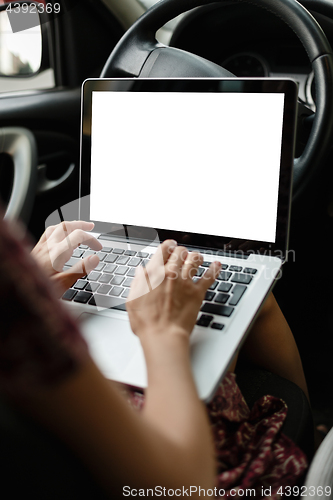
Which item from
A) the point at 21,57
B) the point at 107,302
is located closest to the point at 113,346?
the point at 107,302

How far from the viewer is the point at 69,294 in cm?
65

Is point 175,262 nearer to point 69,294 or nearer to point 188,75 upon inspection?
point 69,294

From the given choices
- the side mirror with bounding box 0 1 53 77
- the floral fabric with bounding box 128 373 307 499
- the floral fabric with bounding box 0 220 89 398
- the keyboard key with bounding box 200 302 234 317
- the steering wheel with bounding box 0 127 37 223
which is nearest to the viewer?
the floral fabric with bounding box 0 220 89 398

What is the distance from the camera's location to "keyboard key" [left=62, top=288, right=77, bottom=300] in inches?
25.4

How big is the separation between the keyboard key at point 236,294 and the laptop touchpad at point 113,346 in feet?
0.46

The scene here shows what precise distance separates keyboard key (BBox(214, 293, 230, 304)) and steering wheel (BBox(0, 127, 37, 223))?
2.05 ft

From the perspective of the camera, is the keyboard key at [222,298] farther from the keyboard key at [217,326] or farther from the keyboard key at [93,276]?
the keyboard key at [93,276]

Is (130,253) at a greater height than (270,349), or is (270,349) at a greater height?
(130,253)

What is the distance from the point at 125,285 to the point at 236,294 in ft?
0.58

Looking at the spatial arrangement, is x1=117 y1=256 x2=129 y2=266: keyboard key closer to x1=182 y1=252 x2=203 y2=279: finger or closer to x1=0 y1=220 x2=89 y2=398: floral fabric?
x1=182 y1=252 x2=203 y2=279: finger

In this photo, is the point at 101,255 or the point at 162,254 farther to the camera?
the point at 101,255

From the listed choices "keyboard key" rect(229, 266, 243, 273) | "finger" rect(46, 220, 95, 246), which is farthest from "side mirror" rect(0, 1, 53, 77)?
"keyboard key" rect(229, 266, 243, 273)

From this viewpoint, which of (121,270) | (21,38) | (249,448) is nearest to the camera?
(249,448)

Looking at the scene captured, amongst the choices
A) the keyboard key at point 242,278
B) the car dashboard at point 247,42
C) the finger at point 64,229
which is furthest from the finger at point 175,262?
the car dashboard at point 247,42
